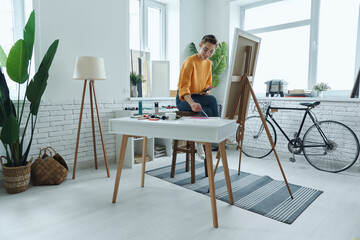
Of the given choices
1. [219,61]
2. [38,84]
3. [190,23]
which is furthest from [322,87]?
[38,84]

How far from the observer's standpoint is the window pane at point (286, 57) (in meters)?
4.29

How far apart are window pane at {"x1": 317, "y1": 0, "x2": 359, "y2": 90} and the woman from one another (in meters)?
2.23

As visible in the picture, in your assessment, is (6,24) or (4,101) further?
(6,24)

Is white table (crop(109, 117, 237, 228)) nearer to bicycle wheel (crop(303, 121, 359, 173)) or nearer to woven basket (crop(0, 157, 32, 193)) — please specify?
woven basket (crop(0, 157, 32, 193))

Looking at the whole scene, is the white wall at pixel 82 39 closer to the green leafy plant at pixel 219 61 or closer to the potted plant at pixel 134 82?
the potted plant at pixel 134 82

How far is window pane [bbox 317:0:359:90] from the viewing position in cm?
381

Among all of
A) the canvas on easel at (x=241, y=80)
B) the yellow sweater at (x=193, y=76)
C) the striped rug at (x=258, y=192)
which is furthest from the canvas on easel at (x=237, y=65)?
the striped rug at (x=258, y=192)

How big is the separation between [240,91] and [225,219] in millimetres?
1145

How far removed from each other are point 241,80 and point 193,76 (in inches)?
19.3

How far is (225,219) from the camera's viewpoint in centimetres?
210

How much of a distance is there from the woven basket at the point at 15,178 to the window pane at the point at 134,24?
2.49m

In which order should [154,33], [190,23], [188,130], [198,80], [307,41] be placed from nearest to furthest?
[188,130] → [198,80] → [307,41] → [154,33] → [190,23]

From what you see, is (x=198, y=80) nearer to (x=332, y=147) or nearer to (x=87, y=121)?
(x=87, y=121)

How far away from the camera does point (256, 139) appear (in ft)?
14.3
